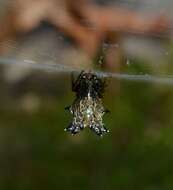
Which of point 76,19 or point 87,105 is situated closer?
point 87,105

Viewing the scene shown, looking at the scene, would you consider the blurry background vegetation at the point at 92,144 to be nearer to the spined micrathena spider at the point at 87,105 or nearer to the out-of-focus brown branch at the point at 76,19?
Result: the out-of-focus brown branch at the point at 76,19

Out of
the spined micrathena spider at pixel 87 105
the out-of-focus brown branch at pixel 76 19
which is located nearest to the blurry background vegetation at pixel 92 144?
the out-of-focus brown branch at pixel 76 19

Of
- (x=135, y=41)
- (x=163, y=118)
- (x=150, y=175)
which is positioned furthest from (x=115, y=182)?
(x=135, y=41)

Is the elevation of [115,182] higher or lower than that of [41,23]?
lower

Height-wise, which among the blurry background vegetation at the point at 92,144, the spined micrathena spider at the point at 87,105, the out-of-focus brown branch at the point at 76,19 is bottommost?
the blurry background vegetation at the point at 92,144

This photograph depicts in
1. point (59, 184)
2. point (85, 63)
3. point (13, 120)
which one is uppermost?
point (85, 63)

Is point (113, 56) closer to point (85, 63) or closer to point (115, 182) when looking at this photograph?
point (85, 63)

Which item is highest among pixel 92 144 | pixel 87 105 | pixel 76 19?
pixel 76 19

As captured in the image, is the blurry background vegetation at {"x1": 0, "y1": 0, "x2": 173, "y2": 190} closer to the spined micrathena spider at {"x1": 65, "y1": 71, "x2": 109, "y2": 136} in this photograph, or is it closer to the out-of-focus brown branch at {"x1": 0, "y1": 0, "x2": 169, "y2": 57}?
the out-of-focus brown branch at {"x1": 0, "y1": 0, "x2": 169, "y2": 57}

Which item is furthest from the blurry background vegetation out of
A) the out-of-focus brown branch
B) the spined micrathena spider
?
the spined micrathena spider

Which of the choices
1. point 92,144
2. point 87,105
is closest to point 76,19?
point 92,144

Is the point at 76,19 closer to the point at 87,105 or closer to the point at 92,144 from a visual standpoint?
the point at 92,144
